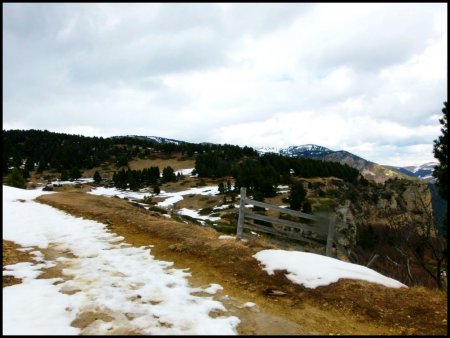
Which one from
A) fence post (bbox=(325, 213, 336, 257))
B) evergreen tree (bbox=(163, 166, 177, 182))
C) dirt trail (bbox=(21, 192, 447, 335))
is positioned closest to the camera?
dirt trail (bbox=(21, 192, 447, 335))

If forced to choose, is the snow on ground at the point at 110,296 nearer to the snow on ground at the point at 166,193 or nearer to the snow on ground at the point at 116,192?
the snow on ground at the point at 166,193

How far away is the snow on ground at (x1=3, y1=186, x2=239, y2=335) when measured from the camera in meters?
6.39

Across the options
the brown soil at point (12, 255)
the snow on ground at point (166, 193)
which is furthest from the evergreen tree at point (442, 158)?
the snow on ground at point (166, 193)

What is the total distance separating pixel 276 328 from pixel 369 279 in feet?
12.7

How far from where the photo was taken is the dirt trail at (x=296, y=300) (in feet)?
22.5

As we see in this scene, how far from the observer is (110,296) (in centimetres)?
779

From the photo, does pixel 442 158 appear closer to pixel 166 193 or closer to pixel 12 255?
pixel 12 255

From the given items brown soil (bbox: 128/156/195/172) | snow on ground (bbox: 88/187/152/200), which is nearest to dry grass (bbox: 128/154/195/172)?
brown soil (bbox: 128/156/195/172)

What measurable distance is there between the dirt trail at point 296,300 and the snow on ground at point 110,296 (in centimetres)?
57

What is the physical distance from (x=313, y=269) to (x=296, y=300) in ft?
5.46

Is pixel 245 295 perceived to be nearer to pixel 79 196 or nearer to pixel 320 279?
pixel 320 279

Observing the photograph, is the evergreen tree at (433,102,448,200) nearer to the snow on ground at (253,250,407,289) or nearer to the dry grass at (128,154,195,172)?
the snow on ground at (253,250,407,289)

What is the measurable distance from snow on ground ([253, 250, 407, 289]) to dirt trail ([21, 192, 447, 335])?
281 mm

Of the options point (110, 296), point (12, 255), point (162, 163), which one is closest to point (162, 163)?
point (162, 163)
